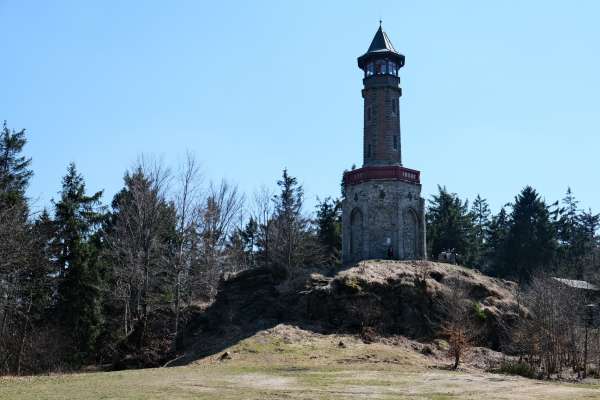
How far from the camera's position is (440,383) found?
75.5 feet

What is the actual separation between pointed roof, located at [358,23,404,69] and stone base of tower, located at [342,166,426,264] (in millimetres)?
9729

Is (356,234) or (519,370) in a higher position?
(356,234)

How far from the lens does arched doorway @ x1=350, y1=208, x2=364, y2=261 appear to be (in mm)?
46656

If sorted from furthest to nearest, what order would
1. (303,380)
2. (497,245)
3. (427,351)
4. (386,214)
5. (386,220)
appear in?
(497,245) → (386,214) → (386,220) → (427,351) → (303,380)

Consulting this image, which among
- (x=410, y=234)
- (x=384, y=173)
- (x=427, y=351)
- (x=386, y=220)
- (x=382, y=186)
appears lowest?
(x=427, y=351)

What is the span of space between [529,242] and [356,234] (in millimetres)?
24646

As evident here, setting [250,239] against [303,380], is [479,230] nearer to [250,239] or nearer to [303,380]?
[250,239]

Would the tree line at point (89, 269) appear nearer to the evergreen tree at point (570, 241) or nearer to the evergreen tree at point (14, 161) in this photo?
the evergreen tree at point (14, 161)

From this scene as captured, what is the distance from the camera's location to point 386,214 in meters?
45.9

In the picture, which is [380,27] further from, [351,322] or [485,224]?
[485,224]

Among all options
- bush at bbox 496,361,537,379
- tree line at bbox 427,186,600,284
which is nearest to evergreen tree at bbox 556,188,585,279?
tree line at bbox 427,186,600,284

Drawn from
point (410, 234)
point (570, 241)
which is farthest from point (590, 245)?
point (410, 234)

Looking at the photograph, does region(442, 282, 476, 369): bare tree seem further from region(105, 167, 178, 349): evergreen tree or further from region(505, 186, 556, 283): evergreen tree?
region(505, 186, 556, 283): evergreen tree

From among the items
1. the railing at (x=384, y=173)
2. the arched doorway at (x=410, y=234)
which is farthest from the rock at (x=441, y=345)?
the railing at (x=384, y=173)
